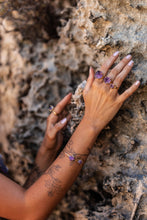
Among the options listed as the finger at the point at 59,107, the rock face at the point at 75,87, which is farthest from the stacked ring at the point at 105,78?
the finger at the point at 59,107

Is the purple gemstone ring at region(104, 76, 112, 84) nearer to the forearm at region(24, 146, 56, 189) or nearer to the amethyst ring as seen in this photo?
the amethyst ring

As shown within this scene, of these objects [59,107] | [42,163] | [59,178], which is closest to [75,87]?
[59,107]

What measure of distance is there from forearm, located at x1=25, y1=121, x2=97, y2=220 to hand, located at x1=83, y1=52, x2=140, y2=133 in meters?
0.06

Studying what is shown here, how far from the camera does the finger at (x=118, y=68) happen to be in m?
1.09

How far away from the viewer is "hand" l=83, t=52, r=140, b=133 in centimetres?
109

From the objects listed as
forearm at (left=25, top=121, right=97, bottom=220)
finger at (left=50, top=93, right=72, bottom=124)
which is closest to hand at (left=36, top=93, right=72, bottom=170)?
finger at (left=50, top=93, right=72, bottom=124)

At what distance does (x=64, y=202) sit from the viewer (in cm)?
158

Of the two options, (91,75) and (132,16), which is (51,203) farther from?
(132,16)

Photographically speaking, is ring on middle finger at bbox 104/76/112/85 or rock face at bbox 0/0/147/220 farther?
rock face at bbox 0/0/147/220

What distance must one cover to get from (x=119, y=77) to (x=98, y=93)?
12 centimetres

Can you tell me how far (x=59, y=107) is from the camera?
52.4 inches

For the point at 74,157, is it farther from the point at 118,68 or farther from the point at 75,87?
the point at 75,87

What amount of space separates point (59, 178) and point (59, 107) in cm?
37

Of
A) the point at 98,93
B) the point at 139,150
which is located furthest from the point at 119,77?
the point at 139,150
